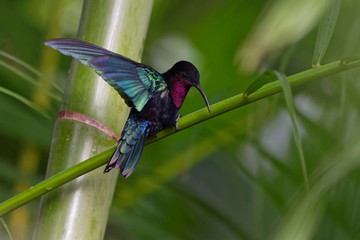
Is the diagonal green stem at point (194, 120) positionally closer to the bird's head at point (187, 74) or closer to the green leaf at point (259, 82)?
the green leaf at point (259, 82)

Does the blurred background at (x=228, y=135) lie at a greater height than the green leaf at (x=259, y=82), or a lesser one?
lesser

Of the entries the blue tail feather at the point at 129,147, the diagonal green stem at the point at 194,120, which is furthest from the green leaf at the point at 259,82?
the blue tail feather at the point at 129,147

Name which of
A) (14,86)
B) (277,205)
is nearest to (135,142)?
(277,205)

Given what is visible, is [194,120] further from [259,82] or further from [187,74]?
[187,74]

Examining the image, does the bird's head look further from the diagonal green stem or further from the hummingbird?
the diagonal green stem

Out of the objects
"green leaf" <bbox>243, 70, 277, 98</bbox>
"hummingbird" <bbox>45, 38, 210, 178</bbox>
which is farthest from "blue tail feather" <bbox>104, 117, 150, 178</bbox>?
"green leaf" <bbox>243, 70, 277, 98</bbox>
